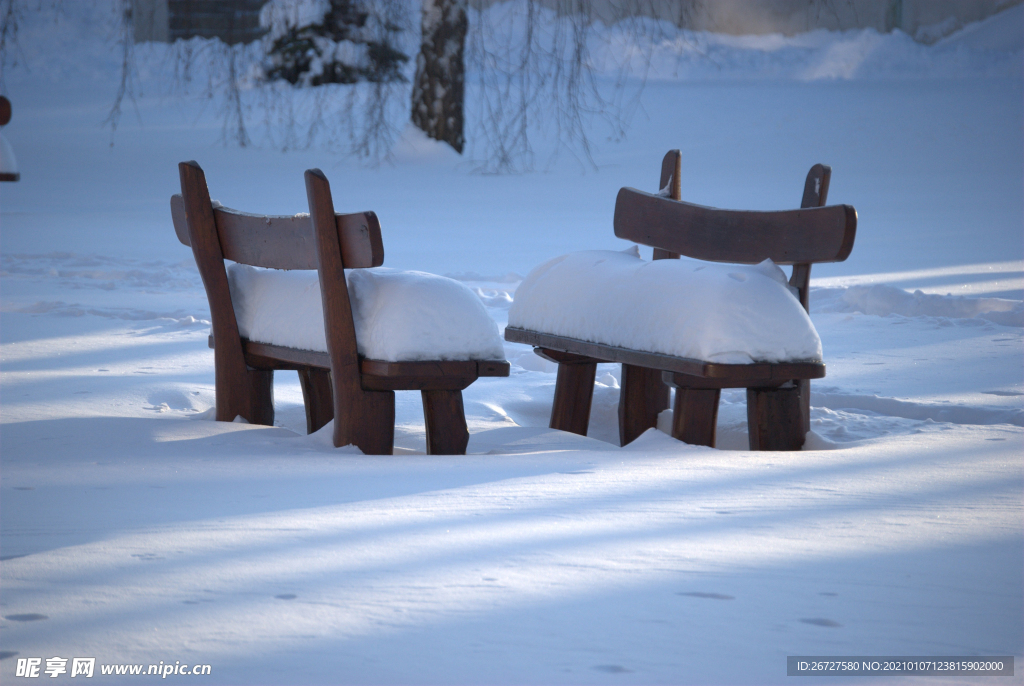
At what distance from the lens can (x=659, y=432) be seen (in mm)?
2812

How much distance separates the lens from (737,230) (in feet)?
9.19

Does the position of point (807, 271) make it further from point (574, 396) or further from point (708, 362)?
point (574, 396)

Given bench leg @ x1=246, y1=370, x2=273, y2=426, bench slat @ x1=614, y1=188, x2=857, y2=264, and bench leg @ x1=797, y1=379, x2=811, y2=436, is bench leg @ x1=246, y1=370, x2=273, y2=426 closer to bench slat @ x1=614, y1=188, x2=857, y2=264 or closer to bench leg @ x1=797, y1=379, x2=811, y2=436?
bench slat @ x1=614, y1=188, x2=857, y2=264

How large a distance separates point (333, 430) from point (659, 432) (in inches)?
36.9

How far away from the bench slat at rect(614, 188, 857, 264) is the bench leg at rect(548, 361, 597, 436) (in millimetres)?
475

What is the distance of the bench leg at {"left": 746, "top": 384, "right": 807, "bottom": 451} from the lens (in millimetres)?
2701

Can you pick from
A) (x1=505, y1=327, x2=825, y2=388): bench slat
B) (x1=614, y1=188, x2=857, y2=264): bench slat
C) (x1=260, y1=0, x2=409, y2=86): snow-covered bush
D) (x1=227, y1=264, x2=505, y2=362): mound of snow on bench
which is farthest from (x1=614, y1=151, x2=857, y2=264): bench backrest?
(x1=260, y1=0, x2=409, y2=86): snow-covered bush

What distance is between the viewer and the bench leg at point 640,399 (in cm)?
316

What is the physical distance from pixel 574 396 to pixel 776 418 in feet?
2.44

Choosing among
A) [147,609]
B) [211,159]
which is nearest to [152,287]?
[147,609]

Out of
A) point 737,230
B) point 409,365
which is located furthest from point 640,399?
point 409,365

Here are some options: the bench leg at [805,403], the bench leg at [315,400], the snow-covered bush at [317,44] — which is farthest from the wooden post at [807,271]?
the snow-covered bush at [317,44]

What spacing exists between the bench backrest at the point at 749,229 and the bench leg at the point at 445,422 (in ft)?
2.79

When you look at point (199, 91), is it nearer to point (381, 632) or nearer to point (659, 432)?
point (659, 432)
